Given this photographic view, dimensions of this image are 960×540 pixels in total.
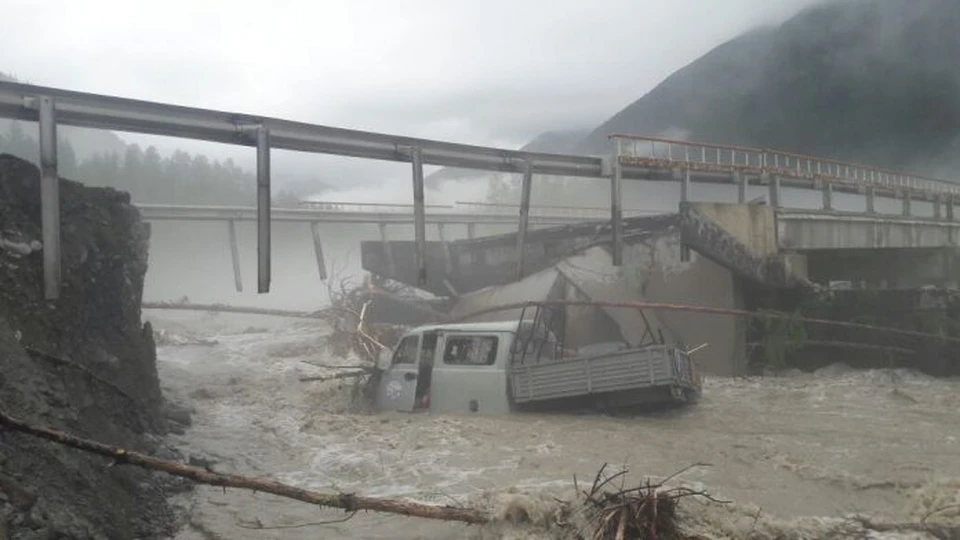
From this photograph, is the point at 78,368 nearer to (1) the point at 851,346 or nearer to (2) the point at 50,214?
(2) the point at 50,214

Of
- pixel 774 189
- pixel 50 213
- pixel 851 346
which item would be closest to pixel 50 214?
pixel 50 213

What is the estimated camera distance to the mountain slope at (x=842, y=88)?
2659cm

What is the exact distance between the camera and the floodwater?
600 cm

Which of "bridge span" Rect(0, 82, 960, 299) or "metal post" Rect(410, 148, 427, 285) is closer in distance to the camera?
"bridge span" Rect(0, 82, 960, 299)

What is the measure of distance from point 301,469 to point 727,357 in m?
8.45

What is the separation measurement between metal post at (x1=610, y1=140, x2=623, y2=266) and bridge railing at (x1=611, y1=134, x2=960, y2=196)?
0.31m

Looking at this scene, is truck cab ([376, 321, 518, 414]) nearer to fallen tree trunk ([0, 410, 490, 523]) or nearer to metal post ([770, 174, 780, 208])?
fallen tree trunk ([0, 410, 490, 523])

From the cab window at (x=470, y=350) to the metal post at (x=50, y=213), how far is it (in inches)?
186

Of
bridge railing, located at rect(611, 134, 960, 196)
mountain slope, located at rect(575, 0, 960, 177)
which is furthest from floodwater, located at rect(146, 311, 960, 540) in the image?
mountain slope, located at rect(575, 0, 960, 177)

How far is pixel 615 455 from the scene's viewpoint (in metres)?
8.10

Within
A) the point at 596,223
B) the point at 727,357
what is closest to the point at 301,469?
the point at 727,357

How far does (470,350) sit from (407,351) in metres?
0.97

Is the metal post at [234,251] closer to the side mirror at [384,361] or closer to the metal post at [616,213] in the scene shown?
the metal post at [616,213]

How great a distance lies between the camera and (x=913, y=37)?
26.9 m
